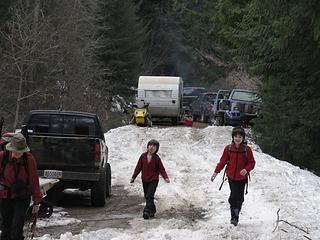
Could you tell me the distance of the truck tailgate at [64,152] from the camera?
11.5 metres

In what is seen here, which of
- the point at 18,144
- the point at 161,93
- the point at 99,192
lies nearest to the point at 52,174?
the point at 99,192

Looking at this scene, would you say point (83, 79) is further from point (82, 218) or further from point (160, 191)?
point (82, 218)

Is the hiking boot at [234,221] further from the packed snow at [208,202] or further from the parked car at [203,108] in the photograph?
the parked car at [203,108]

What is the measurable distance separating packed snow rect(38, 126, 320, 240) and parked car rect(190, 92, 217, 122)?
14.1 metres

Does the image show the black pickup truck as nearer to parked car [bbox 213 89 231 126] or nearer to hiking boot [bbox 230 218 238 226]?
hiking boot [bbox 230 218 238 226]

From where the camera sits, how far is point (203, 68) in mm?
59719

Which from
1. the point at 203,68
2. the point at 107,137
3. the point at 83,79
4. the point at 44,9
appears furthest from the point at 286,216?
the point at 203,68

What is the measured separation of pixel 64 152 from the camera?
37.7ft

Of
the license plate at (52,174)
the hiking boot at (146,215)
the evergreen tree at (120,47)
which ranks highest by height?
the evergreen tree at (120,47)

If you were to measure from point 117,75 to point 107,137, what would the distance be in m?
24.2

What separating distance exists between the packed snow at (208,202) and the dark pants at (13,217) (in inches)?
46.8

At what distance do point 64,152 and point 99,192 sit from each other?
3.67 ft

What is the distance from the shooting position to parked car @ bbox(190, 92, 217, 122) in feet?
118

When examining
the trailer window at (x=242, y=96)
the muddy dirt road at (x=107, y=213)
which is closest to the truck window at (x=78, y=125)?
the muddy dirt road at (x=107, y=213)
